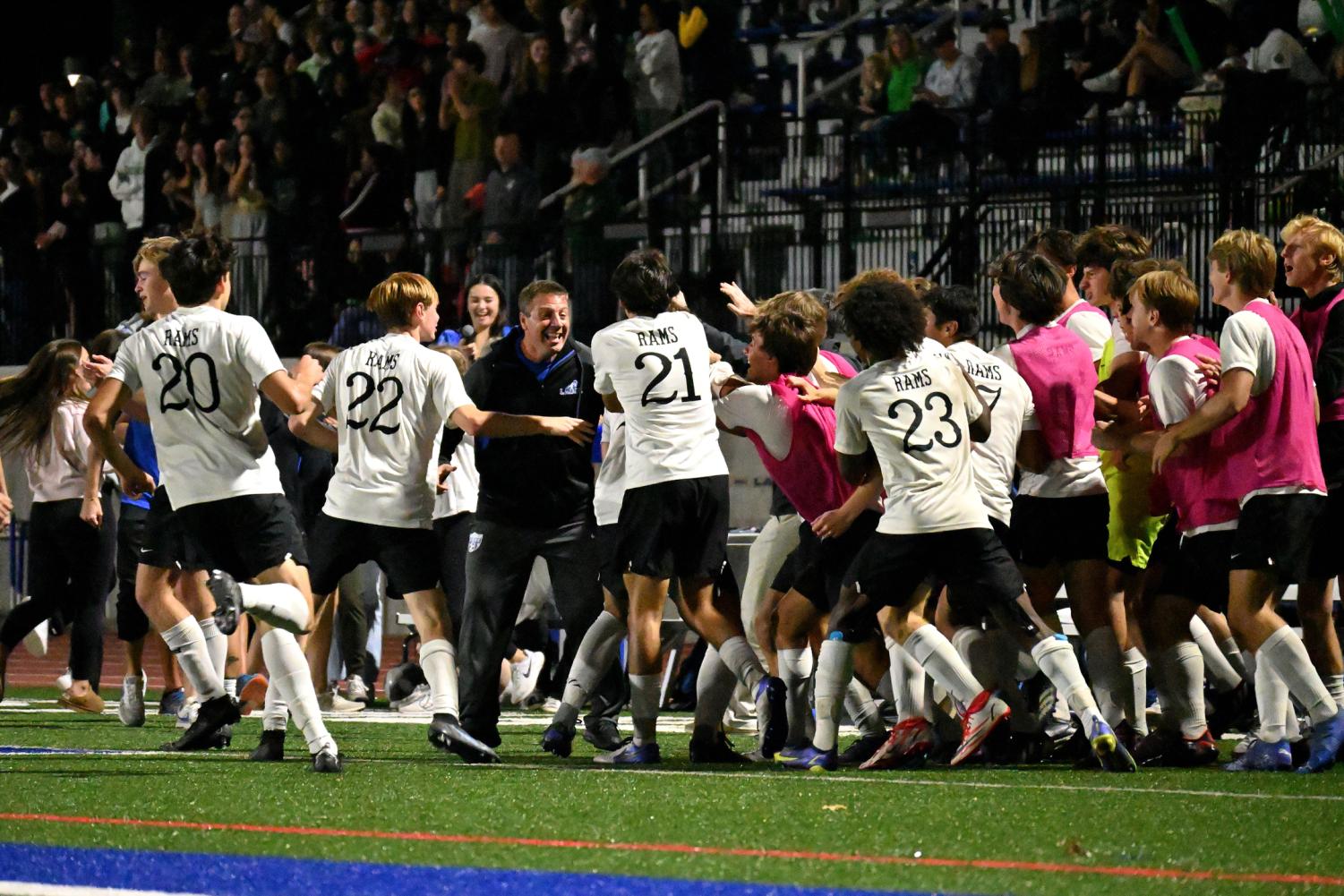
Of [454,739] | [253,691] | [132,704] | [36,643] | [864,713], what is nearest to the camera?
[454,739]

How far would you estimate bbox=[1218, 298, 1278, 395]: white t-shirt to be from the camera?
7379 mm

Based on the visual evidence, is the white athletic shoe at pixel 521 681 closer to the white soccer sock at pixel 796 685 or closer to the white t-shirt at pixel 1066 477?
the white soccer sock at pixel 796 685

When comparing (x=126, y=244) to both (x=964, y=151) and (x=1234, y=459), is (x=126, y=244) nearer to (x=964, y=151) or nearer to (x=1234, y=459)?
(x=964, y=151)

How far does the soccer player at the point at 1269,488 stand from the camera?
732cm

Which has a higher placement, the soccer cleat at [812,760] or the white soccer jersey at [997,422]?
the white soccer jersey at [997,422]

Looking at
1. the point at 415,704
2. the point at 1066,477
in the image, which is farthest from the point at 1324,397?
the point at 415,704

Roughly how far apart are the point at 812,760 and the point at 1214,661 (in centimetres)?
216

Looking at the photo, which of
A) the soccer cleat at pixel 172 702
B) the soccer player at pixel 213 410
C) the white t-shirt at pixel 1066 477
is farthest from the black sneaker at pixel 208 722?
the white t-shirt at pixel 1066 477

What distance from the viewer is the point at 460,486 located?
974 cm

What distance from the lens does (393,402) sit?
801 centimetres

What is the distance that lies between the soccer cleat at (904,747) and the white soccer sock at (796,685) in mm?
444

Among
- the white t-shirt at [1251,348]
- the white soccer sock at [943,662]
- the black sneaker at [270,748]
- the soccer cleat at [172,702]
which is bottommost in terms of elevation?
the soccer cleat at [172,702]

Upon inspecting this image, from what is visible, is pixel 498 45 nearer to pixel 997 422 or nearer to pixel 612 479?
pixel 612 479

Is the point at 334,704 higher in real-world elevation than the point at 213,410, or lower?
lower
